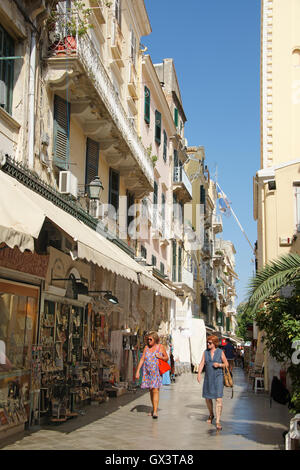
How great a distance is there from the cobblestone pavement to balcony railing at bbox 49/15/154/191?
7.22 metres

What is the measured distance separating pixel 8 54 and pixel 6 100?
89cm

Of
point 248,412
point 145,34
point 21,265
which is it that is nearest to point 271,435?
point 248,412

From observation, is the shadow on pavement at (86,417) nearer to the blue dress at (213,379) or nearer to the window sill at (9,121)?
the blue dress at (213,379)

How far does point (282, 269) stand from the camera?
29.5ft

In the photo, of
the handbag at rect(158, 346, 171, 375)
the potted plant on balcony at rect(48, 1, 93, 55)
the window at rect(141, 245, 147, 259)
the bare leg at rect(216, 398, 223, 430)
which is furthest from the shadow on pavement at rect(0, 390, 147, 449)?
the window at rect(141, 245, 147, 259)

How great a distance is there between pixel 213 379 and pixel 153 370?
53.1 inches

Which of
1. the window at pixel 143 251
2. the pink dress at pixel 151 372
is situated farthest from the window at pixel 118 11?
the pink dress at pixel 151 372

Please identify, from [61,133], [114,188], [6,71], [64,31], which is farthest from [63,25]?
[114,188]

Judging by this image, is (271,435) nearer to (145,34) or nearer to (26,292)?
(26,292)

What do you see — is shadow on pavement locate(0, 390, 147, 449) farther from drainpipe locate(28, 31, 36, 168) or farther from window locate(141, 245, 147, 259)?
window locate(141, 245, 147, 259)

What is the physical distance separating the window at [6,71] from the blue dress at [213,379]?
5876mm

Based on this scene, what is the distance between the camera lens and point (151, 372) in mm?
10656

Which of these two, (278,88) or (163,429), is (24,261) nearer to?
(163,429)

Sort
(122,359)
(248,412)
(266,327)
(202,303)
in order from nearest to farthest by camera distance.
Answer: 1. (266,327)
2. (248,412)
3. (122,359)
4. (202,303)
